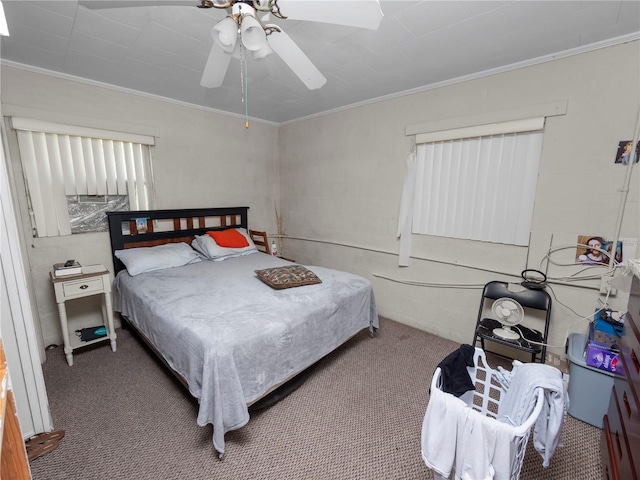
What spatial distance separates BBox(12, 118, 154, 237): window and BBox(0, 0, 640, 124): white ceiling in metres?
0.51

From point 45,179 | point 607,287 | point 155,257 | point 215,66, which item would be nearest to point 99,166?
point 45,179

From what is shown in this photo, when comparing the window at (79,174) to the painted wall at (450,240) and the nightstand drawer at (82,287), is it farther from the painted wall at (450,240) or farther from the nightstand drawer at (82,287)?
the painted wall at (450,240)

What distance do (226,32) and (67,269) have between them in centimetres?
229

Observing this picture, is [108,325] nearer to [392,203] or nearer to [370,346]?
[370,346]

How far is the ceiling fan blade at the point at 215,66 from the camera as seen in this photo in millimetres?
1528

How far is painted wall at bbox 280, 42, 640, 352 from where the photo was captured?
193cm

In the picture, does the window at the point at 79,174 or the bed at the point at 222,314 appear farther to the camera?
the window at the point at 79,174

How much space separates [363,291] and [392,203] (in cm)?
110

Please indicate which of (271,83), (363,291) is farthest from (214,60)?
(363,291)

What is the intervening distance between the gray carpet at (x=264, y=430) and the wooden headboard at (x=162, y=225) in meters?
1.12

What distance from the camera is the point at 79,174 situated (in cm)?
259

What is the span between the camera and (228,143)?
3.61 m

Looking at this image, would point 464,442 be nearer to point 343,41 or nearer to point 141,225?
point 343,41

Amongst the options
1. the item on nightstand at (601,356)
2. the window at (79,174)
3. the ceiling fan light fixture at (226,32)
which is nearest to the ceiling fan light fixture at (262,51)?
the ceiling fan light fixture at (226,32)
